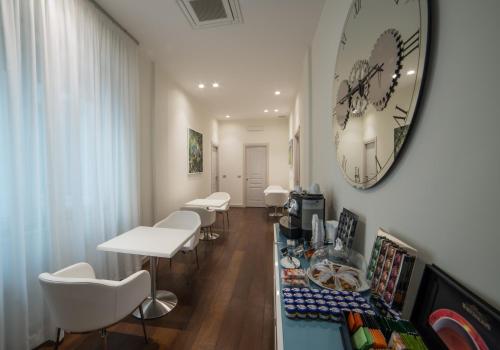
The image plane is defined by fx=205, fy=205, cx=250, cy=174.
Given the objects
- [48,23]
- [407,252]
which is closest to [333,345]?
[407,252]

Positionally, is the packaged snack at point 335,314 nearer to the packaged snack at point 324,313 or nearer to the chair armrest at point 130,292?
the packaged snack at point 324,313

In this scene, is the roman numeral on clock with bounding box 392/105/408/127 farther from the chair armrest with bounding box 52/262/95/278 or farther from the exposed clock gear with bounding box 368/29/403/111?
the chair armrest with bounding box 52/262/95/278

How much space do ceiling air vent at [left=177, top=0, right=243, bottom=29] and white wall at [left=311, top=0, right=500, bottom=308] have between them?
6.31ft

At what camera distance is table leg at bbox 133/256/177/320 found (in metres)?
1.86

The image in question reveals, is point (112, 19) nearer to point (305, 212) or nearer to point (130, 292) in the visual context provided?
point (130, 292)

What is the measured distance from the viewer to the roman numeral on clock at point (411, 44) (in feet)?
2.29

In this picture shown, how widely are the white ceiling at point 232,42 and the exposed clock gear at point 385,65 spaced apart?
1509mm

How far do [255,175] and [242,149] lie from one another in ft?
3.17

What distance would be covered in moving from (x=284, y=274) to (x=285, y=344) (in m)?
0.41

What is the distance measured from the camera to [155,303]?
1.96 meters

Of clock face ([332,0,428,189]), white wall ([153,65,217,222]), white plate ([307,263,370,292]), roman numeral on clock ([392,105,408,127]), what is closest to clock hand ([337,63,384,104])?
clock face ([332,0,428,189])

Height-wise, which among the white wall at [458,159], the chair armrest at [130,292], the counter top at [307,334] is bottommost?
the chair armrest at [130,292]

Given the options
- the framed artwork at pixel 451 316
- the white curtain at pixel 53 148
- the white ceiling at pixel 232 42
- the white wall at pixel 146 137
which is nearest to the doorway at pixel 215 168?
the white ceiling at pixel 232 42

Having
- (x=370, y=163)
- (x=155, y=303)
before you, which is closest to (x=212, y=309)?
(x=155, y=303)
